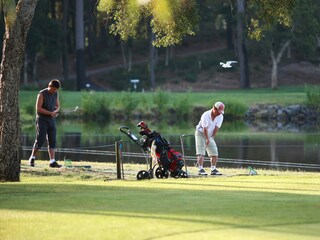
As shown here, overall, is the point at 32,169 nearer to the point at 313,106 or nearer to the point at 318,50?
the point at 313,106

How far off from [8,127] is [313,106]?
40.4 m

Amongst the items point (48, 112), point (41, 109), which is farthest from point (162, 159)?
point (41, 109)

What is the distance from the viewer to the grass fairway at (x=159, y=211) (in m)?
10.5

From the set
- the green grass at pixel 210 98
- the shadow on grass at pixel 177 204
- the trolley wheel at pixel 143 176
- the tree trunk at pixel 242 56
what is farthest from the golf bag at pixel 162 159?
the tree trunk at pixel 242 56

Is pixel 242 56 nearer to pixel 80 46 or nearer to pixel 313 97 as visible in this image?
pixel 80 46

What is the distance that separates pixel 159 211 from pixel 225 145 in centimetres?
2533

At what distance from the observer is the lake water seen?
99.3 feet

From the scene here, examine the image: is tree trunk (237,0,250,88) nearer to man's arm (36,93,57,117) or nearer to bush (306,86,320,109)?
bush (306,86,320,109)

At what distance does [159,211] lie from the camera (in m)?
12.1

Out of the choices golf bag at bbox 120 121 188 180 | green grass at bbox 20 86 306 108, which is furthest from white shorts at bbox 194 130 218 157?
green grass at bbox 20 86 306 108

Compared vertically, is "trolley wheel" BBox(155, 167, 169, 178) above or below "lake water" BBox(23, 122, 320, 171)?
below

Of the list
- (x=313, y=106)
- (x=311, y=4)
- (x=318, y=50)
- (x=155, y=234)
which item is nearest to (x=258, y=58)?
(x=318, y=50)

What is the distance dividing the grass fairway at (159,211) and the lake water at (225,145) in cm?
1031

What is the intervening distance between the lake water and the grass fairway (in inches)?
406
